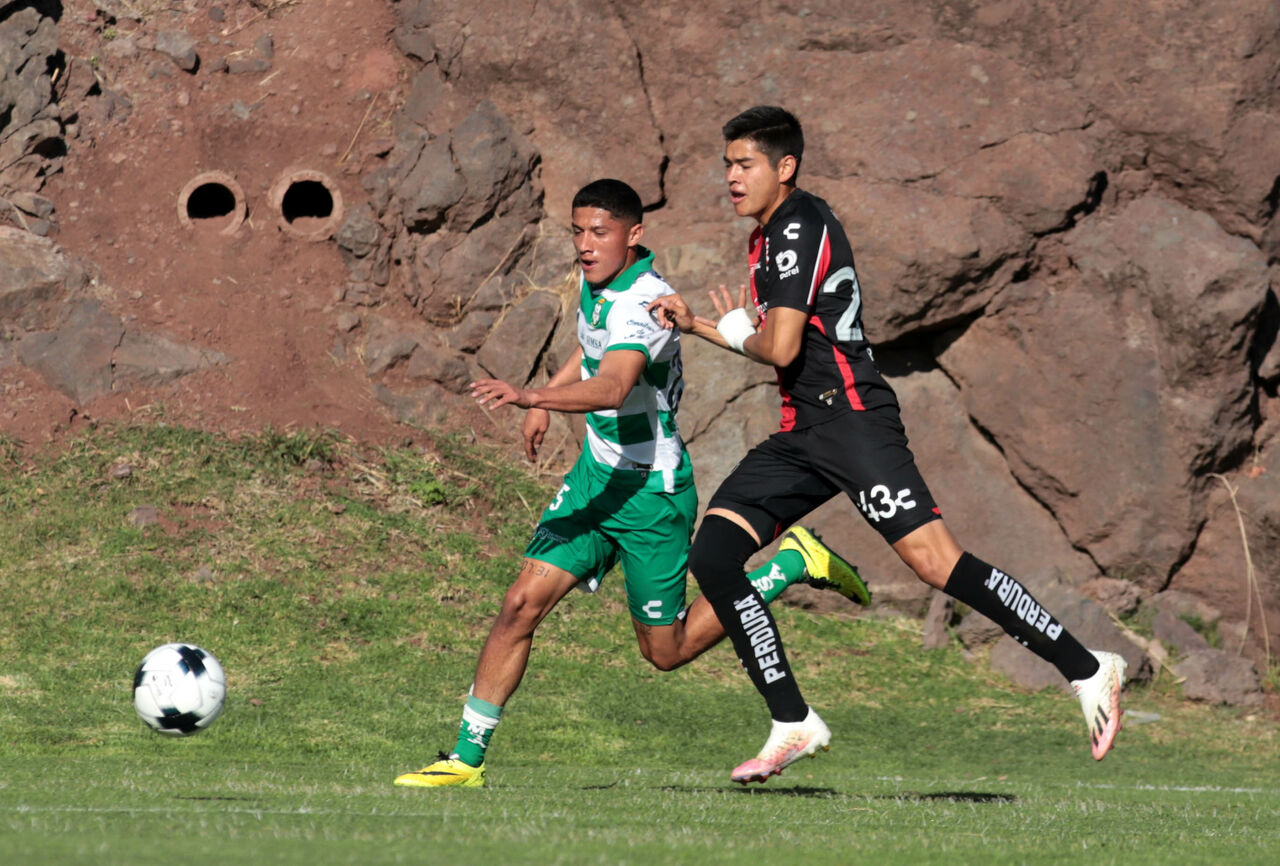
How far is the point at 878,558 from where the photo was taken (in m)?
12.2

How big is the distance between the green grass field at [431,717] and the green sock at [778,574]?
3.00 feet

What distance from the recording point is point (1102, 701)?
5.76 metres

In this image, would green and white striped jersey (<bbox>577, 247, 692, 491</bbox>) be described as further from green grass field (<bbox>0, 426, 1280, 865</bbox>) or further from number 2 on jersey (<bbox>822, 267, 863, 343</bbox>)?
green grass field (<bbox>0, 426, 1280, 865</bbox>)

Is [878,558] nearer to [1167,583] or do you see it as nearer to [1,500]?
[1167,583]

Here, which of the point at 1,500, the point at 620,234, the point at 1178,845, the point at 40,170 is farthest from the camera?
the point at 40,170

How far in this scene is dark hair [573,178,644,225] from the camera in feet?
21.8

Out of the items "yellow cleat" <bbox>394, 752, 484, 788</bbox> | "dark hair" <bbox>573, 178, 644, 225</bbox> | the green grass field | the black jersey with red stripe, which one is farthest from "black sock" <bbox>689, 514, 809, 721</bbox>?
"dark hair" <bbox>573, 178, 644, 225</bbox>

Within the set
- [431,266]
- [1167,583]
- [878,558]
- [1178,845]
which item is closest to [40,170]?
[431,266]

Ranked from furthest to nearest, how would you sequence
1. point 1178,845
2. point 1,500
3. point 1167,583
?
point 1167,583 < point 1,500 < point 1178,845

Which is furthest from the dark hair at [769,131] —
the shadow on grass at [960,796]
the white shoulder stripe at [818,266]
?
the shadow on grass at [960,796]

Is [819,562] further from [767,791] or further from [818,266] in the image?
[818,266]

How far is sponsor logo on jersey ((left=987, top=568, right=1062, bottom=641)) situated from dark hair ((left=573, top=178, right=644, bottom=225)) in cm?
229

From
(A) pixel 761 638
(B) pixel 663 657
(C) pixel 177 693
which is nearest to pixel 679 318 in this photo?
(A) pixel 761 638

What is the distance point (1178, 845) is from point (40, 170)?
11.4 meters
